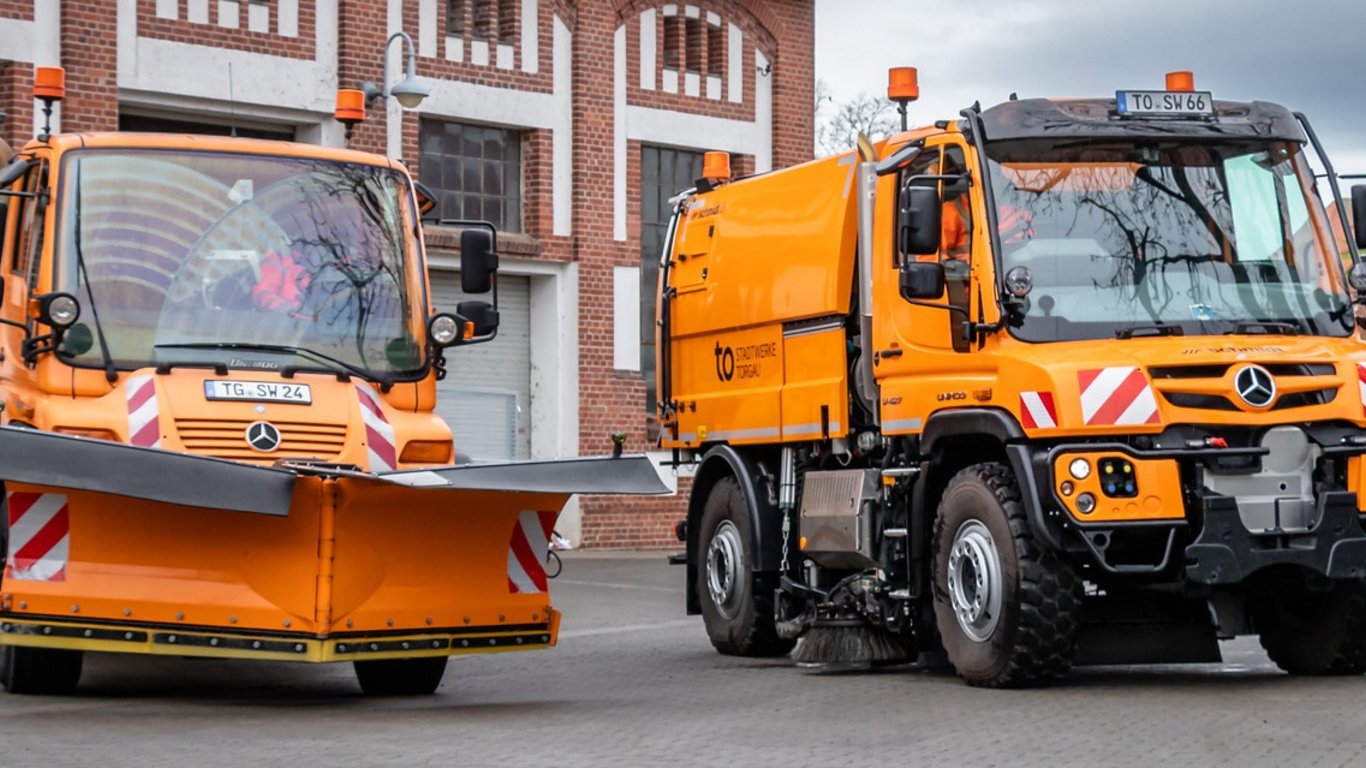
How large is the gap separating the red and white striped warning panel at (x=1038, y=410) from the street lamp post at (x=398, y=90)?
12650 millimetres

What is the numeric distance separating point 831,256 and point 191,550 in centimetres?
459

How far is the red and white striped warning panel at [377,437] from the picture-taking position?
1114cm

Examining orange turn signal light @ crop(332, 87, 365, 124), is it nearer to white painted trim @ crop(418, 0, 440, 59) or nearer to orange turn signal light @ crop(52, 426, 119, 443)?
orange turn signal light @ crop(52, 426, 119, 443)

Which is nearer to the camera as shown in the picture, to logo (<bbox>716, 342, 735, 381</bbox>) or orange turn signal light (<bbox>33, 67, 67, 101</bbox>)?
orange turn signal light (<bbox>33, 67, 67, 101</bbox>)

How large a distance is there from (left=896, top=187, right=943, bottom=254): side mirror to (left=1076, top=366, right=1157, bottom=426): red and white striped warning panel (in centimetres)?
117

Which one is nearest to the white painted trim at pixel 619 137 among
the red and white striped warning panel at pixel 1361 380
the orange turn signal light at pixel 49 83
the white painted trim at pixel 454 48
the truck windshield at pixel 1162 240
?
the white painted trim at pixel 454 48

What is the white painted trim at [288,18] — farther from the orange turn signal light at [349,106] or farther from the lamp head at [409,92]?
the orange turn signal light at [349,106]

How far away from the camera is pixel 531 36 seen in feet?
92.8

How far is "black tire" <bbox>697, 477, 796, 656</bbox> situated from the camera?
1466 cm

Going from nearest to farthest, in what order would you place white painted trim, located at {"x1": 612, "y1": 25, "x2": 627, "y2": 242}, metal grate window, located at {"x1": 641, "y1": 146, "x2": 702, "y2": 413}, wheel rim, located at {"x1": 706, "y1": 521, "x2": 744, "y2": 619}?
wheel rim, located at {"x1": 706, "y1": 521, "x2": 744, "y2": 619}, white painted trim, located at {"x1": 612, "y1": 25, "x2": 627, "y2": 242}, metal grate window, located at {"x1": 641, "y1": 146, "x2": 702, "y2": 413}

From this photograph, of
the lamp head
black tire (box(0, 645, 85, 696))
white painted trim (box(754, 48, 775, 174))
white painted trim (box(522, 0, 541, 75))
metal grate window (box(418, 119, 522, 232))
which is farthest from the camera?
white painted trim (box(754, 48, 775, 174))

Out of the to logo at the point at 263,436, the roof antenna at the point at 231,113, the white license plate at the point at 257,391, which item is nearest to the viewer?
the to logo at the point at 263,436

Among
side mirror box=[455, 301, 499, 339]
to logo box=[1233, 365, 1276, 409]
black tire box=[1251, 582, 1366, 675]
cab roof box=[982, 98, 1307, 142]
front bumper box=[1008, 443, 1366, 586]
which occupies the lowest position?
black tire box=[1251, 582, 1366, 675]

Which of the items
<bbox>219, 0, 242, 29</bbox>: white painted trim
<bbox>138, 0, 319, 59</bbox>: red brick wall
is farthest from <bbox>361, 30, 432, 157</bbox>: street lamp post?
<bbox>219, 0, 242, 29</bbox>: white painted trim
